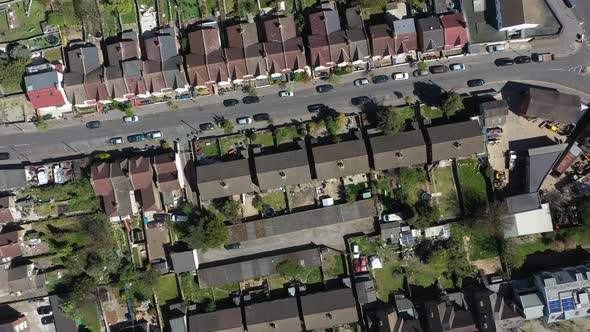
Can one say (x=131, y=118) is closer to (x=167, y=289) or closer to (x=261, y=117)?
(x=261, y=117)

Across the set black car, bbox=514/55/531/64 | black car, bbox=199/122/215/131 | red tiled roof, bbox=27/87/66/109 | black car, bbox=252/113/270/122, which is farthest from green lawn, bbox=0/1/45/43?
black car, bbox=514/55/531/64

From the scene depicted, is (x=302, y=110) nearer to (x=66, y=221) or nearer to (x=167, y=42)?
(x=167, y=42)

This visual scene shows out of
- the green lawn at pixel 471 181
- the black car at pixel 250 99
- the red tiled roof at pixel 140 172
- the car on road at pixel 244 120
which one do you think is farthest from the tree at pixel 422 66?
the red tiled roof at pixel 140 172

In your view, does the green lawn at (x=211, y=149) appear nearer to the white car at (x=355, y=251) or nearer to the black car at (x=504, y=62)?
the white car at (x=355, y=251)

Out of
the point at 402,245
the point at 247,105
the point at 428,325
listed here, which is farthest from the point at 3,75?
the point at 428,325

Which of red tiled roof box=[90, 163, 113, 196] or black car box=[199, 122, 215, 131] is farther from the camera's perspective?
black car box=[199, 122, 215, 131]

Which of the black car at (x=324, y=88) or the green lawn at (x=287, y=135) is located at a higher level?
the black car at (x=324, y=88)

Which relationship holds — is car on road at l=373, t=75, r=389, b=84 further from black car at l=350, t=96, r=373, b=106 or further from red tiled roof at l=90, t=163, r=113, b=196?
red tiled roof at l=90, t=163, r=113, b=196
